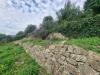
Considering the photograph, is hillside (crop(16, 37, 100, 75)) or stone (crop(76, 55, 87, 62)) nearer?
hillside (crop(16, 37, 100, 75))

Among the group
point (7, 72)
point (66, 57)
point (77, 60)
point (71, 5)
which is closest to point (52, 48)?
point (66, 57)

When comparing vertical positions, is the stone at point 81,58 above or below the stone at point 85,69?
above

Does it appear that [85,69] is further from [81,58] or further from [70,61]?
[70,61]

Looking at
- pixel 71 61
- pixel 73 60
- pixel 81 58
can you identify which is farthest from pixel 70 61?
pixel 81 58

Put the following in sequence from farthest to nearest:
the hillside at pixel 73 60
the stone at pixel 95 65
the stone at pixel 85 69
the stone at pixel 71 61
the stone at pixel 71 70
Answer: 1. the stone at pixel 71 61
2. the stone at pixel 71 70
3. the hillside at pixel 73 60
4. the stone at pixel 85 69
5. the stone at pixel 95 65

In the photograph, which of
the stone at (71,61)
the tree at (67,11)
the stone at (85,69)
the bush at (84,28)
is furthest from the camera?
the tree at (67,11)

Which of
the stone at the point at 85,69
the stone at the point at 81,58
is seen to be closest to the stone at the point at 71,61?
the stone at the point at 81,58

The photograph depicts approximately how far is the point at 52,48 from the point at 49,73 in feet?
3.34

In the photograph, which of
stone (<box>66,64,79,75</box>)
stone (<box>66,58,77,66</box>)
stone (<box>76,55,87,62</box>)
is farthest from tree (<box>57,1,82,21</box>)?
stone (<box>76,55,87,62</box>)

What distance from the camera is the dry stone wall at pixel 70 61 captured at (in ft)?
15.3

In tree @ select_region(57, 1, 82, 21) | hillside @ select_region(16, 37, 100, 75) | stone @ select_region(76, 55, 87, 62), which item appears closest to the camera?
hillside @ select_region(16, 37, 100, 75)

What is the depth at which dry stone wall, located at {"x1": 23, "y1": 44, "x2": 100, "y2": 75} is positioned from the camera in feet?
15.3

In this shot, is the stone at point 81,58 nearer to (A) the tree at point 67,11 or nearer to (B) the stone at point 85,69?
(B) the stone at point 85,69

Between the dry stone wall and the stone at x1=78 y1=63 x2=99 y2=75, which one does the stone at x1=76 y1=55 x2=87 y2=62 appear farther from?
the stone at x1=78 y1=63 x2=99 y2=75
